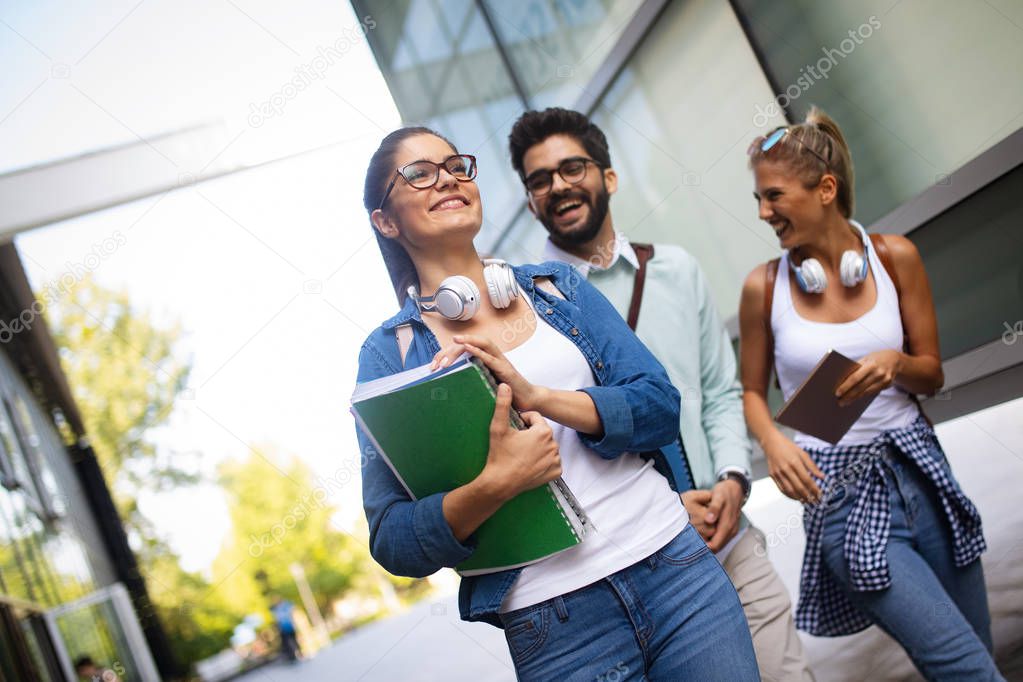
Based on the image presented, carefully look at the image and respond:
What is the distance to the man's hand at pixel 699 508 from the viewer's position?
1.75 metres

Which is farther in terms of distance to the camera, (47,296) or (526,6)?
(47,296)

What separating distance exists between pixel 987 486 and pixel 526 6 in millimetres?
4059

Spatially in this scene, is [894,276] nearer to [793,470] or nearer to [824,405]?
[824,405]

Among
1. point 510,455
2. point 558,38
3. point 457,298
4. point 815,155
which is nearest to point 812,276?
point 815,155

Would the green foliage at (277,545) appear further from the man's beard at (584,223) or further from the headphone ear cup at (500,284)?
the headphone ear cup at (500,284)

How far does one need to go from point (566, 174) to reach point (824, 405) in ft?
2.78

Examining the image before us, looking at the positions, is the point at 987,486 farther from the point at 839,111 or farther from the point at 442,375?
the point at 442,375

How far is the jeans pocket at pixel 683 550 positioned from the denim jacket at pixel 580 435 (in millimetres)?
132

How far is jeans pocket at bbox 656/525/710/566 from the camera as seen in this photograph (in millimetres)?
1236

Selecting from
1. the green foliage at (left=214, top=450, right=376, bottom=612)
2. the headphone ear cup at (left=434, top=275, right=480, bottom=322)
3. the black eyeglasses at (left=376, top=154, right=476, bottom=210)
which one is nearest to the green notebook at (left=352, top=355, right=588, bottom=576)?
the headphone ear cup at (left=434, top=275, right=480, bottom=322)

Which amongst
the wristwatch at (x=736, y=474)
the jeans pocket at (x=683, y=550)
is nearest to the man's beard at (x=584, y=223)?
the wristwatch at (x=736, y=474)

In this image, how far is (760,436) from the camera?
209cm

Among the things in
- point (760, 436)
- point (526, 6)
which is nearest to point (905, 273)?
point (760, 436)

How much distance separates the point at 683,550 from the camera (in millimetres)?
1257
